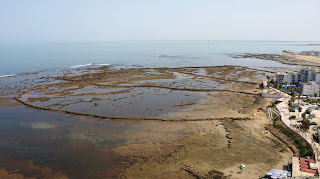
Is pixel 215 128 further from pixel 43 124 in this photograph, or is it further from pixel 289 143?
pixel 43 124

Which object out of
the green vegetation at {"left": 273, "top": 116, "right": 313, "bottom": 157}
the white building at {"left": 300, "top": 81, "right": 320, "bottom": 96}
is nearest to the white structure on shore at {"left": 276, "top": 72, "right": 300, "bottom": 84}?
the white building at {"left": 300, "top": 81, "right": 320, "bottom": 96}

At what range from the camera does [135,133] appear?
32.7 meters

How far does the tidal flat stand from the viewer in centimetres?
2430

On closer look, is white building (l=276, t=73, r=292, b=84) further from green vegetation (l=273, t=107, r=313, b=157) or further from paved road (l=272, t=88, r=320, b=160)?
green vegetation (l=273, t=107, r=313, b=157)

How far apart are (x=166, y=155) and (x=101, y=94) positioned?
32704 millimetres

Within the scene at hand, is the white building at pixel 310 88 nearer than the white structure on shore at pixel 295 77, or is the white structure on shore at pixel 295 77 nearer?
the white building at pixel 310 88

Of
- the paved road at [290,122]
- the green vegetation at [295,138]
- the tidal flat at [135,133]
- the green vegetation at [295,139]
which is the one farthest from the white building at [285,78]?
the green vegetation at [295,139]

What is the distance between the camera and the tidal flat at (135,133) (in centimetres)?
2430

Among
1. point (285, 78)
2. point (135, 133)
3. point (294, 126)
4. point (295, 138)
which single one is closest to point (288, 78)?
point (285, 78)

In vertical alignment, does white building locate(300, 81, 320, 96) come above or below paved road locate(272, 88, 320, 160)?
above

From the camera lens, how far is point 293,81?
64.9 m

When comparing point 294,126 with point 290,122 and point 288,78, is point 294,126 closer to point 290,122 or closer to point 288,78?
point 290,122

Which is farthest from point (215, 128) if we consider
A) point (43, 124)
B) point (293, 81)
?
point (293, 81)

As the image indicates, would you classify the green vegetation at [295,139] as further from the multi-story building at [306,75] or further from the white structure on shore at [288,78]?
the multi-story building at [306,75]
